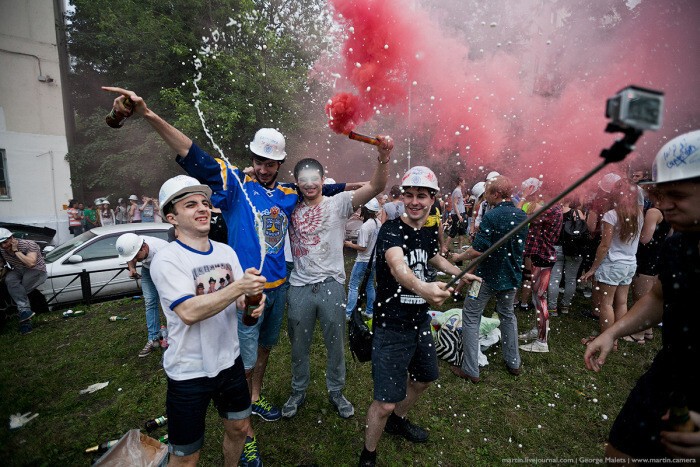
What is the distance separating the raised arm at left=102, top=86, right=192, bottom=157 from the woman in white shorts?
536 centimetres

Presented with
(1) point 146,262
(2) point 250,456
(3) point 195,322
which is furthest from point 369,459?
(1) point 146,262

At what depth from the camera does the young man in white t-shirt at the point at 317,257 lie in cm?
331

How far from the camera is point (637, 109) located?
1118 millimetres

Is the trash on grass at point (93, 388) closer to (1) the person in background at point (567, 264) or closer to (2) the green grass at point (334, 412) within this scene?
(2) the green grass at point (334, 412)

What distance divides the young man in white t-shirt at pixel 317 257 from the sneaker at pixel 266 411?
0.68 m

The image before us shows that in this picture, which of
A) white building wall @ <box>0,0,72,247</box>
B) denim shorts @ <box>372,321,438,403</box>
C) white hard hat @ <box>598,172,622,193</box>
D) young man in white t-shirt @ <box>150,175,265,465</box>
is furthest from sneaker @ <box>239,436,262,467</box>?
white building wall @ <box>0,0,72,247</box>

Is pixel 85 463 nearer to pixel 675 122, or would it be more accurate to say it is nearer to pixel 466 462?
pixel 466 462

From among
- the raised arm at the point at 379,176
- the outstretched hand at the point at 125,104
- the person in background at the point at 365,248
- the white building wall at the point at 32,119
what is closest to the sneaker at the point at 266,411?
the raised arm at the point at 379,176

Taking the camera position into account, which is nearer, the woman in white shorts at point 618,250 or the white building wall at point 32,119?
the woman in white shorts at point 618,250

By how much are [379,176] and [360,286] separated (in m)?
1.06

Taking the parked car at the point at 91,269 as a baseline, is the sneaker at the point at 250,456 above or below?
below

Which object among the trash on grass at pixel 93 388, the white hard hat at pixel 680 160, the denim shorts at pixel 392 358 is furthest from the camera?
the trash on grass at pixel 93 388

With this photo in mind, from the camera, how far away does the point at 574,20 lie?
7141 millimetres

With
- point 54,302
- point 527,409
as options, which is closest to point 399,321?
point 527,409
